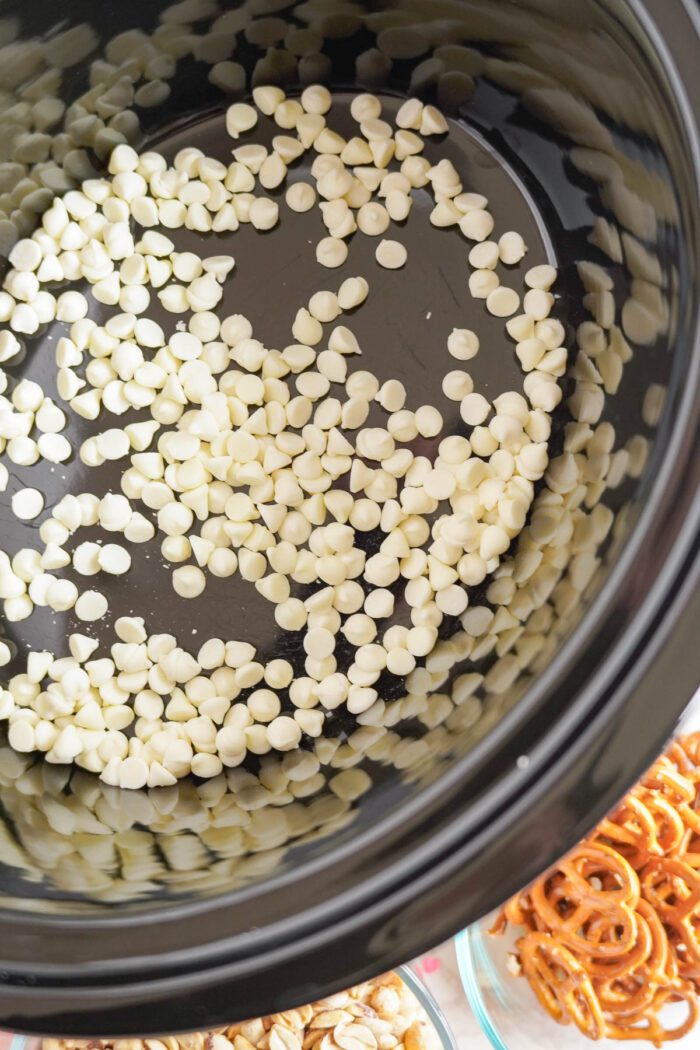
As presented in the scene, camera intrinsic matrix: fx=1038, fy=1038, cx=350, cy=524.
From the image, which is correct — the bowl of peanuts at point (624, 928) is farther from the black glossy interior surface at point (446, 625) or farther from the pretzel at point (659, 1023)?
the black glossy interior surface at point (446, 625)

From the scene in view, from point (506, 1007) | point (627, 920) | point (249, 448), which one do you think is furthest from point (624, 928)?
point (249, 448)

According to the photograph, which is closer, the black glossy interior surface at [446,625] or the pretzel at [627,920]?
the black glossy interior surface at [446,625]

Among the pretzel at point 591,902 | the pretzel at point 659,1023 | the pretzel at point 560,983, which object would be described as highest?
the pretzel at point 591,902

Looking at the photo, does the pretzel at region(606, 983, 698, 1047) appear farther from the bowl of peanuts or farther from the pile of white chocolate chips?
the pile of white chocolate chips

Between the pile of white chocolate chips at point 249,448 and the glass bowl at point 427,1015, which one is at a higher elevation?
Answer: the pile of white chocolate chips at point 249,448

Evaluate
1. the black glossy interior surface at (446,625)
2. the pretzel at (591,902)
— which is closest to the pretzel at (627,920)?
the pretzel at (591,902)
